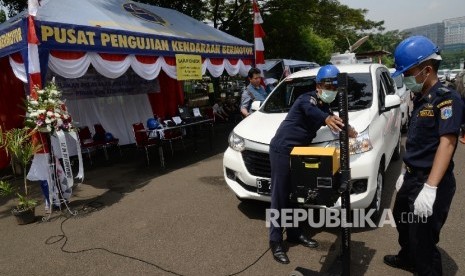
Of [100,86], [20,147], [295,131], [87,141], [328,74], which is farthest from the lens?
[100,86]

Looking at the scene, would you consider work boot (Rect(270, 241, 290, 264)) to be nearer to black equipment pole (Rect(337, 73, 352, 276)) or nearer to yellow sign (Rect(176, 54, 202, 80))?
black equipment pole (Rect(337, 73, 352, 276))

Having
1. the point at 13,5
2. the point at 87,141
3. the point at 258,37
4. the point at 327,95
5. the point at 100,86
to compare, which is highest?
the point at 13,5

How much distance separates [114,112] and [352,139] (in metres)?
8.27

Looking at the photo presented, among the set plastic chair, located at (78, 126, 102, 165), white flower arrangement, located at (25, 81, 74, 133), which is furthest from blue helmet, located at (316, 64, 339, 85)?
plastic chair, located at (78, 126, 102, 165)

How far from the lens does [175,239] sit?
4.12 meters

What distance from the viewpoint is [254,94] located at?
6707 mm

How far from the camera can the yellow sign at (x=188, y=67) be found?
27.4 ft

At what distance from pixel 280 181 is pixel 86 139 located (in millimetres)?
7233

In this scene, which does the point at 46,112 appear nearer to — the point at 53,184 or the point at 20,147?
the point at 20,147

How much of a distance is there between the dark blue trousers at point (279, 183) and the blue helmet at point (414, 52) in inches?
51.1

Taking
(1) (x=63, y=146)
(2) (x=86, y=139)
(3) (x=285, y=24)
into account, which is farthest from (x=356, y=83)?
(3) (x=285, y=24)

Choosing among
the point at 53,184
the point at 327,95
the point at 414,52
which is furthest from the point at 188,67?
the point at 414,52

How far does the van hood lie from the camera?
12.5 feet

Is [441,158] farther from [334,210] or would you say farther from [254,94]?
[254,94]
